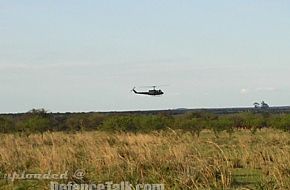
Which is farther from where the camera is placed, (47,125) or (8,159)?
(47,125)

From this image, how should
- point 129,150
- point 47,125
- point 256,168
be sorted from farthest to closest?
point 47,125, point 129,150, point 256,168

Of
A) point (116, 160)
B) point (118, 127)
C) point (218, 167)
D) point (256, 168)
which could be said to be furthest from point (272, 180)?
point (118, 127)

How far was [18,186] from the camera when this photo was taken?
52.4ft

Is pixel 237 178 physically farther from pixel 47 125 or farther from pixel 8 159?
pixel 47 125

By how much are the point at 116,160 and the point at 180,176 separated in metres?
4.31

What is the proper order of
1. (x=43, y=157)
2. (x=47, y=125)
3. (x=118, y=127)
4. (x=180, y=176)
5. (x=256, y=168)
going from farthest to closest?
(x=47, y=125), (x=118, y=127), (x=43, y=157), (x=256, y=168), (x=180, y=176)

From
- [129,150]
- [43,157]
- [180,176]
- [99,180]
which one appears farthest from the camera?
[129,150]

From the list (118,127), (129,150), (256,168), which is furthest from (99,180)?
(118,127)

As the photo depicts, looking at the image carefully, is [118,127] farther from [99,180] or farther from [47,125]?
[99,180]

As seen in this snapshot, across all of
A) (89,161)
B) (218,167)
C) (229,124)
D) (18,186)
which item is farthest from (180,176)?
(229,124)

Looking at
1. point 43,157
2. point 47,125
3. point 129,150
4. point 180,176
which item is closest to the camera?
point 180,176

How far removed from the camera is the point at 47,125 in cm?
5338

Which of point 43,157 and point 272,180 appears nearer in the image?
point 272,180

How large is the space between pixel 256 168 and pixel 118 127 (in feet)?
103
